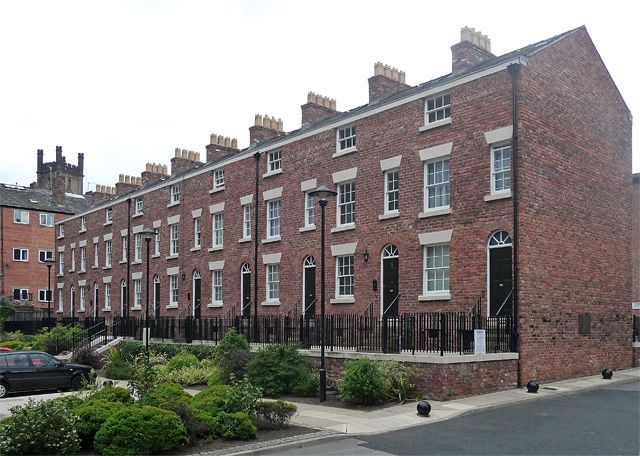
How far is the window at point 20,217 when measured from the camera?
56953mm

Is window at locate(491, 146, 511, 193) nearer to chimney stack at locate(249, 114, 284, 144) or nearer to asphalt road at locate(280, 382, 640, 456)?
asphalt road at locate(280, 382, 640, 456)

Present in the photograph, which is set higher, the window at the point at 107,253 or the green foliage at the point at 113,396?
the window at the point at 107,253

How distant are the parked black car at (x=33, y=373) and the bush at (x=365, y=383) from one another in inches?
341

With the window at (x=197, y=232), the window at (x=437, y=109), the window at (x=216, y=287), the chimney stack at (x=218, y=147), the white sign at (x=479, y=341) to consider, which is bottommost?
the white sign at (x=479, y=341)

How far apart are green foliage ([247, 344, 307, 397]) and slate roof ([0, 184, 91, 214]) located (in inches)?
1692

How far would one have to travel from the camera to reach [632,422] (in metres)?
12.8

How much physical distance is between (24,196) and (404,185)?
47.5 metres

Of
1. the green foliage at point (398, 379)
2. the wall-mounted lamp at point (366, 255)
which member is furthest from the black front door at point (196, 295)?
the green foliage at point (398, 379)

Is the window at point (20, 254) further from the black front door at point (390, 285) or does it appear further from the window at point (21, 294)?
the black front door at point (390, 285)

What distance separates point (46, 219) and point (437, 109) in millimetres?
47710

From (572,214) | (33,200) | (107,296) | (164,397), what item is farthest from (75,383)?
(33,200)

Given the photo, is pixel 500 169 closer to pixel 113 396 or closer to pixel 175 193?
pixel 113 396

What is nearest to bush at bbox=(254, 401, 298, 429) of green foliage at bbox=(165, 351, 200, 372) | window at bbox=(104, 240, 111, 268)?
green foliage at bbox=(165, 351, 200, 372)

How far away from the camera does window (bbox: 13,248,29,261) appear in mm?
57031
